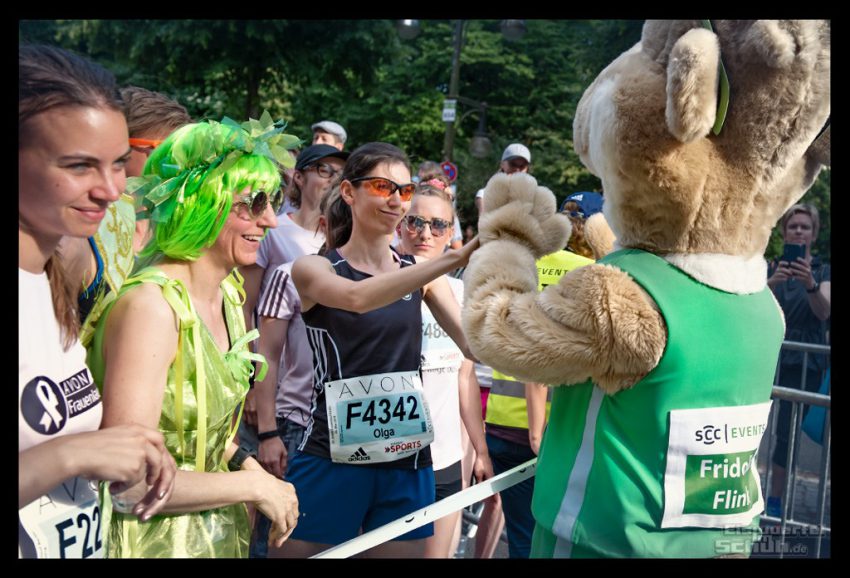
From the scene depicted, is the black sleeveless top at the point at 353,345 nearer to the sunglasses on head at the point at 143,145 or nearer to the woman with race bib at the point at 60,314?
the sunglasses on head at the point at 143,145

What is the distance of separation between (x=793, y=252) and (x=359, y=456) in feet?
14.3

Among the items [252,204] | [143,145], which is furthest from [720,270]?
[143,145]

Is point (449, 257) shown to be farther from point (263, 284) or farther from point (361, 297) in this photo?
point (263, 284)

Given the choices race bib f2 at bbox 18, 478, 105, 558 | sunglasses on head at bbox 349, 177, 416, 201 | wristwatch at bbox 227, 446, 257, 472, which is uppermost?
sunglasses on head at bbox 349, 177, 416, 201

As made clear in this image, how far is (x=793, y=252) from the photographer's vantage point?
6238 millimetres

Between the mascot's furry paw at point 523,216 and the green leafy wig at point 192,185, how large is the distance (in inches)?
28.4

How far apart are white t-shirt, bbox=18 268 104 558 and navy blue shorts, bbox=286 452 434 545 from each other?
4.55 ft

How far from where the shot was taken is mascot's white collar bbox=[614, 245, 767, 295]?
2264mm

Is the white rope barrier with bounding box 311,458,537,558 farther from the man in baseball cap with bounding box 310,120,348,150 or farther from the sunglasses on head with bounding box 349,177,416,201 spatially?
the man in baseball cap with bounding box 310,120,348,150

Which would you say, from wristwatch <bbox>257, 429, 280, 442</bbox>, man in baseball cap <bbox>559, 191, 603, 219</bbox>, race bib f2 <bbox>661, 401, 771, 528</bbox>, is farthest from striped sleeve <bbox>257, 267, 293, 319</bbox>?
race bib f2 <bbox>661, 401, 771, 528</bbox>

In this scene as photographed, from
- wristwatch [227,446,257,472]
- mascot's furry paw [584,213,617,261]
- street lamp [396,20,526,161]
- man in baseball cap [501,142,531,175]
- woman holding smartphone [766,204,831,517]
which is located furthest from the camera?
street lamp [396,20,526,161]

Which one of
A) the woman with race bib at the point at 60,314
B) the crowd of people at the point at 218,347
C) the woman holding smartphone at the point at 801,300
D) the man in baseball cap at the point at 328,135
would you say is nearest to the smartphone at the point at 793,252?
the woman holding smartphone at the point at 801,300

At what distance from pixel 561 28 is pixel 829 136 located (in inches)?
940

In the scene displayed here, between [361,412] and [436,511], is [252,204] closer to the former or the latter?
[361,412]
